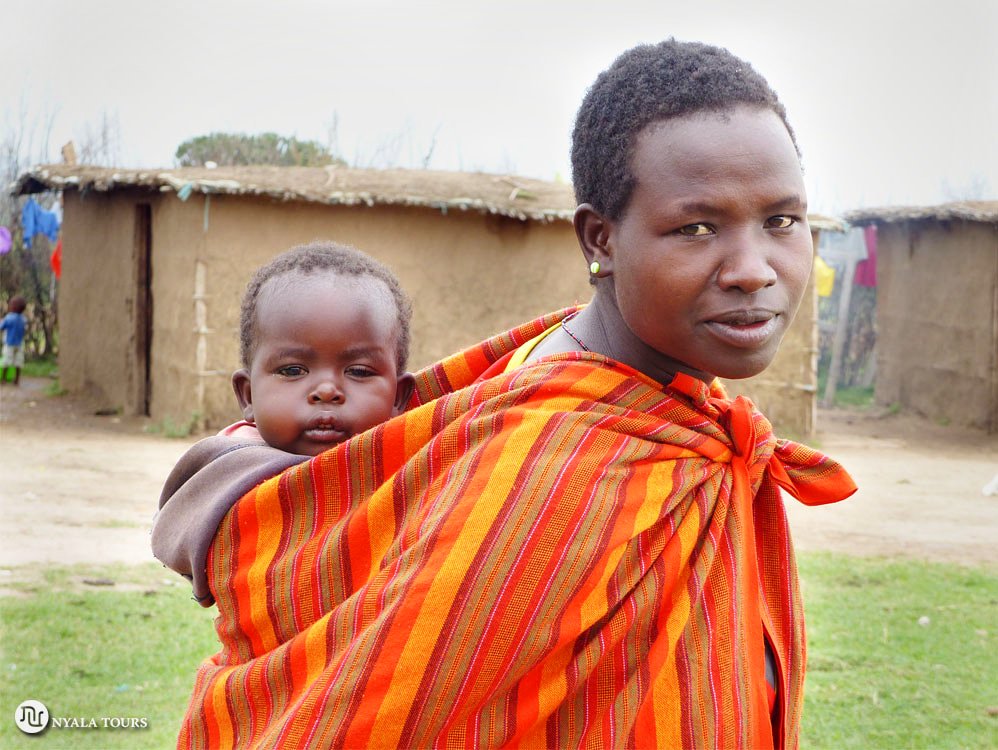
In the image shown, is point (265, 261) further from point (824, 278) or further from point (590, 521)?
point (590, 521)

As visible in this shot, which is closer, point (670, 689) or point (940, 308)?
point (670, 689)

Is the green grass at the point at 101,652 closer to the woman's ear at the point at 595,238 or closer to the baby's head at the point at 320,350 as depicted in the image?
the baby's head at the point at 320,350

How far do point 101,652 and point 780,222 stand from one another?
4.29m

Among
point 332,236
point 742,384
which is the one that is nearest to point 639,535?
point 332,236

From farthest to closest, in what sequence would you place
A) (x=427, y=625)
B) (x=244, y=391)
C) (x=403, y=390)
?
(x=244, y=391) → (x=403, y=390) → (x=427, y=625)

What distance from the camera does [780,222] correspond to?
1.59 m

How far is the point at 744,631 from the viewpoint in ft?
5.27

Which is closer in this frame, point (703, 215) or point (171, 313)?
point (703, 215)

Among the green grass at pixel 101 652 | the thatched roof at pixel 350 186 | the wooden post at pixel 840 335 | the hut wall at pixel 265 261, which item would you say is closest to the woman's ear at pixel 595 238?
the green grass at pixel 101 652

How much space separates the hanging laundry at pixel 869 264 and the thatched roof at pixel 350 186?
615cm

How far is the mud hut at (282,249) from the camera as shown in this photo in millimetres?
11578

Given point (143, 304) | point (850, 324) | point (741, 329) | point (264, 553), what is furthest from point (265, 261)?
point (850, 324)

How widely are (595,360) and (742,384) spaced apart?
1142cm

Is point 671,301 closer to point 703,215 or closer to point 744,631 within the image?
point 703,215
